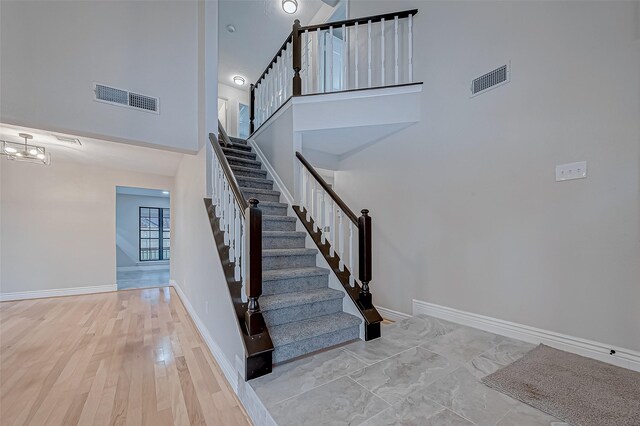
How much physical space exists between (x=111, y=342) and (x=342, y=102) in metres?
3.75

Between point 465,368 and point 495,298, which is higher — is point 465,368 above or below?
below

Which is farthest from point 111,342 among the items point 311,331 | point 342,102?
point 342,102

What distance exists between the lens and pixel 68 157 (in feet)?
14.7

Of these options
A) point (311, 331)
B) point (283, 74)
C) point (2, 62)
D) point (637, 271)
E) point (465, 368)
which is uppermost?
point (283, 74)

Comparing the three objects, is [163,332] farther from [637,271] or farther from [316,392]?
[637,271]

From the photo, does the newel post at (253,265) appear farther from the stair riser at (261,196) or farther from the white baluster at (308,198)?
the stair riser at (261,196)

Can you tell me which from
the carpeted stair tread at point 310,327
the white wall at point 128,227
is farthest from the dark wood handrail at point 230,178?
the white wall at point 128,227

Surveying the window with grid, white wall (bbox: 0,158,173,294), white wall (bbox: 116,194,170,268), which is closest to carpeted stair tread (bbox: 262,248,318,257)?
white wall (bbox: 0,158,173,294)

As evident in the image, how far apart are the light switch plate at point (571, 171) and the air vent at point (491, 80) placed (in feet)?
3.01

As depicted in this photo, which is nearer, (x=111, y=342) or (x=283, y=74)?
(x=111, y=342)

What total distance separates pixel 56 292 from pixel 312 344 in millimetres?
5252

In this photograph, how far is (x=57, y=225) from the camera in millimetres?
4785

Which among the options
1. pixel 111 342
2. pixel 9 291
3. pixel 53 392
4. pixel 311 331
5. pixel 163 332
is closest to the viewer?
pixel 53 392

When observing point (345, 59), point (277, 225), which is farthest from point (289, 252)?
point (345, 59)
